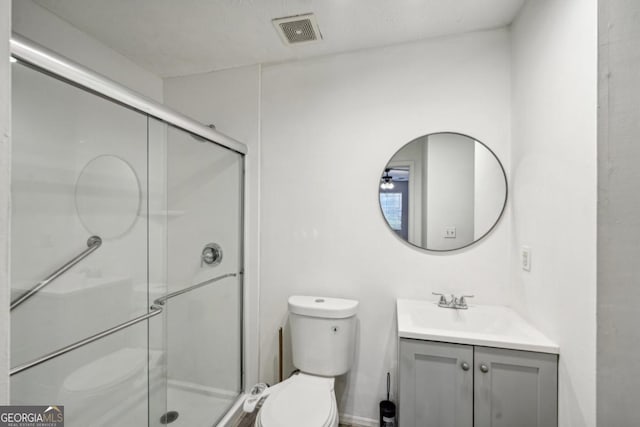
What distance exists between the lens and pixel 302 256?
5.99 ft

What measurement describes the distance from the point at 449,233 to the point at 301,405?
115cm

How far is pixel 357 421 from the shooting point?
1704mm

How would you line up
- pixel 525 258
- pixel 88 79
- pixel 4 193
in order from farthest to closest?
pixel 525 258 < pixel 88 79 < pixel 4 193

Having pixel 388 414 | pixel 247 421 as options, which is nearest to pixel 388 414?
pixel 388 414

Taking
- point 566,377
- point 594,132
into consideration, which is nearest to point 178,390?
point 566,377

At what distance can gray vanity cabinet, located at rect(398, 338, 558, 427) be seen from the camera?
1.09 meters

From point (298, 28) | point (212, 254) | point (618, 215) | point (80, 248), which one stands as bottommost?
point (212, 254)

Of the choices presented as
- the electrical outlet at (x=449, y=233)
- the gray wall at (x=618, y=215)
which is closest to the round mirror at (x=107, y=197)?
the electrical outlet at (x=449, y=233)

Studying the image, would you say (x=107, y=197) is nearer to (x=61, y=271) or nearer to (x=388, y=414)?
(x=61, y=271)

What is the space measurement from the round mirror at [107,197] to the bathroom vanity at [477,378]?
131cm

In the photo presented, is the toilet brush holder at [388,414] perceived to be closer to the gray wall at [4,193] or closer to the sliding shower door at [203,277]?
the sliding shower door at [203,277]

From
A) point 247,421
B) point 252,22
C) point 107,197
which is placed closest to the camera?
point 107,197

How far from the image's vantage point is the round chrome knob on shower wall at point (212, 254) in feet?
5.62

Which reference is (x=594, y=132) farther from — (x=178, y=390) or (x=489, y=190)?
(x=178, y=390)
